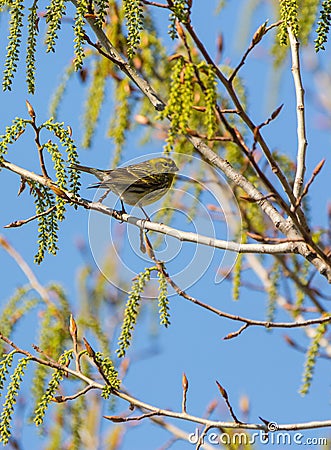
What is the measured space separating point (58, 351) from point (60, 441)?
0.85m

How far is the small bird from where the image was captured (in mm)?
2850

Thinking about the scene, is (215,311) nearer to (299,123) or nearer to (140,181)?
(299,123)

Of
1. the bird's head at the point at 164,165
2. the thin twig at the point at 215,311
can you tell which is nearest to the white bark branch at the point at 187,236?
the thin twig at the point at 215,311

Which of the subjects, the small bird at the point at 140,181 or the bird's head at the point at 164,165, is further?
the bird's head at the point at 164,165

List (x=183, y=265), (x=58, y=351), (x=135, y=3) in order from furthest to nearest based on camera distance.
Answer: (x=58, y=351) → (x=183, y=265) → (x=135, y=3)

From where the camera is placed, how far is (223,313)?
209cm

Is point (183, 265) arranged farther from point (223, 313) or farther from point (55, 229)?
point (55, 229)

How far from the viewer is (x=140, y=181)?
2.95 meters

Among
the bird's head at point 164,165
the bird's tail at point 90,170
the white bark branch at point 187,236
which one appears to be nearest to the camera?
the white bark branch at point 187,236

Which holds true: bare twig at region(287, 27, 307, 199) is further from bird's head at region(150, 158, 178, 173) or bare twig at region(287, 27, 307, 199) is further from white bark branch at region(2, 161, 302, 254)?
bird's head at region(150, 158, 178, 173)

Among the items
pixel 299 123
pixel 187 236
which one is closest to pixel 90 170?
pixel 187 236

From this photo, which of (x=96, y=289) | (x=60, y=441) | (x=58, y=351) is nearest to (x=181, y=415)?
(x=58, y=351)

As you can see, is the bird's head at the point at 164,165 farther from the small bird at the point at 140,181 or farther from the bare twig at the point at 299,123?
the bare twig at the point at 299,123

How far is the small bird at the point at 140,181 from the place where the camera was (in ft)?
9.35
